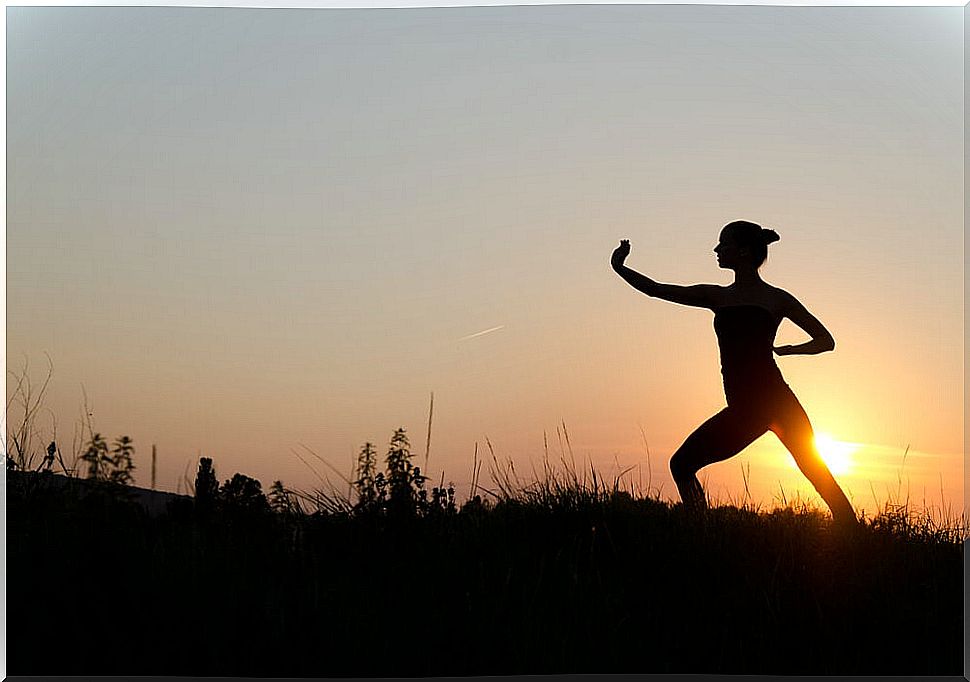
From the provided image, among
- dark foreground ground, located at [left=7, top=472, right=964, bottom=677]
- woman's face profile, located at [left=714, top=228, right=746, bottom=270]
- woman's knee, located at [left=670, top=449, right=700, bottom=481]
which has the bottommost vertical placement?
dark foreground ground, located at [left=7, top=472, right=964, bottom=677]

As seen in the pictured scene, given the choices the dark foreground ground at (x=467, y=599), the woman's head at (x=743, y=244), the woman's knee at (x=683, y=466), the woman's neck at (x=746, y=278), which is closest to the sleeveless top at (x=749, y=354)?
the woman's neck at (x=746, y=278)

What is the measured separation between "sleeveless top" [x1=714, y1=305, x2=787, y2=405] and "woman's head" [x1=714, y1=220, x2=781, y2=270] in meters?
0.21

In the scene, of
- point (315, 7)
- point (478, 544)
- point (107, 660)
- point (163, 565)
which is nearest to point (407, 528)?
point (478, 544)

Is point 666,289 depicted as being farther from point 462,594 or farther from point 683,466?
point 462,594

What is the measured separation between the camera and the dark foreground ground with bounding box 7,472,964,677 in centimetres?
416

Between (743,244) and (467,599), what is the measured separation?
2.12 metres

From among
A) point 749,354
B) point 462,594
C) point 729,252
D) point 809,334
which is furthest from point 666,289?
point 462,594

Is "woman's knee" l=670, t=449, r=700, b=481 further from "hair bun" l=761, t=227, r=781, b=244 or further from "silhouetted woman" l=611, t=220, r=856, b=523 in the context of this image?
"hair bun" l=761, t=227, r=781, b=244

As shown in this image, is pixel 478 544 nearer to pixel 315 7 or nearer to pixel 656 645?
pixel 656 645

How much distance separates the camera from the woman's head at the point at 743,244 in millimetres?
5383

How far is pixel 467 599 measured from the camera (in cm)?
436

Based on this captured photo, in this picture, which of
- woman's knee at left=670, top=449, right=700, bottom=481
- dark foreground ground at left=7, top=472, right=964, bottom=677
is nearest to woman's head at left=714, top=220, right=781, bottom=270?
woman's knee at left=670, top=449, right=700, bottom=481

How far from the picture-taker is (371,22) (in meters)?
5.78

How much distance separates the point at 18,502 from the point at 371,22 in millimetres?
2749
